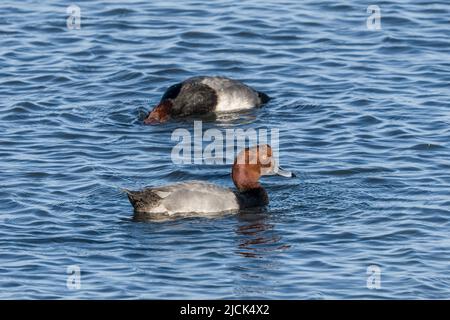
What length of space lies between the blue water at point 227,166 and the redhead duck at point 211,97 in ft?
0.66

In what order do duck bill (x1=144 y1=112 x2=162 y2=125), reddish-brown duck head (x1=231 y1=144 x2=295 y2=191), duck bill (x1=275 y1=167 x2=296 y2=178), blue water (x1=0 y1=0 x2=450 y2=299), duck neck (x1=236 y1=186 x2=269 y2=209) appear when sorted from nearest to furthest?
blue water (x1=0 y1=0 x2=450 y2=299) < duck neck (x1=236 y1=186 x2=269 y2=209) < reddish-brown duck head (x1=231 y1=144 x2=295 y2=191) < duck bill (x1=275 y1=167 x2=296 y2=178) < duck bill (x1=144 y1=112 x2=162 y2=125)

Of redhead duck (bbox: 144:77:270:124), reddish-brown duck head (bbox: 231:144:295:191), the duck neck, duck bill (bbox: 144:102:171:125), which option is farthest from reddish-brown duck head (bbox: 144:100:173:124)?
the duck neck

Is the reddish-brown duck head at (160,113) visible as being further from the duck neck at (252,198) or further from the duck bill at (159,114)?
the duck neck at (252,198)

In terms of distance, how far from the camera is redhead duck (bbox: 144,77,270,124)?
699 inches

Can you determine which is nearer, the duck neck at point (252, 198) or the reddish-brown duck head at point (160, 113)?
the duck neck at point (252, 198)

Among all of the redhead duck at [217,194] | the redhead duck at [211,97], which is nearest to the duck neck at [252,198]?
the redhead duck at [217,194]

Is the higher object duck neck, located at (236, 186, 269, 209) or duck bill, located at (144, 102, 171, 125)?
duck bill, located at (144, 102, 171, 125)

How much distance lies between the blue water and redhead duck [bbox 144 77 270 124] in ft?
0.66

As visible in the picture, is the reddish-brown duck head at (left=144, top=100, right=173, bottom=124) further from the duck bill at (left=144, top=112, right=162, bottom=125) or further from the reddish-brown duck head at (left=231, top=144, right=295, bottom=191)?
the reddish-brown duck head at (left=231, top=144, right=295, bottom=191)

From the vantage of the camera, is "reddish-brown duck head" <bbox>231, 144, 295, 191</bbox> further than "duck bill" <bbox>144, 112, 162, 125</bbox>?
No

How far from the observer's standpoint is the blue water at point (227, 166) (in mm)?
12172

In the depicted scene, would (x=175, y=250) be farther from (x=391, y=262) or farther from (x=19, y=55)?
(x=19, y=55)

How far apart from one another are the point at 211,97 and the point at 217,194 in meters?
4.20
